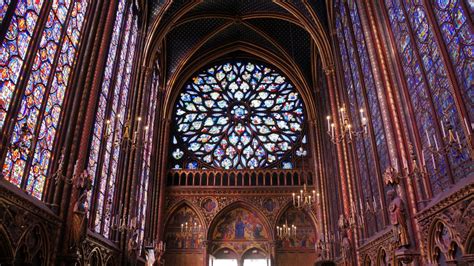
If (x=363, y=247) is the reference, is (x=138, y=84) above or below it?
above

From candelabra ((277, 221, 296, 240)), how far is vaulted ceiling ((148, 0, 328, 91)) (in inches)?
377

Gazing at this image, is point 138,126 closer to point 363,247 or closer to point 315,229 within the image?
point 363,247

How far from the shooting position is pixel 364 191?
1530cm

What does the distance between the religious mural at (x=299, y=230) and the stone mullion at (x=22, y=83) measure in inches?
670

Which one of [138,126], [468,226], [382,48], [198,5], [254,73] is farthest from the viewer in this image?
[254,73]

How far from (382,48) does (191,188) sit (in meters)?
15.1

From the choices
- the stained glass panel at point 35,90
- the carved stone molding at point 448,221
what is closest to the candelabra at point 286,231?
the carved stone molding at point 448,221

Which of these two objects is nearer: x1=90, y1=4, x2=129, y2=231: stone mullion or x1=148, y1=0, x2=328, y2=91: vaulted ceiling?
x1=90, y1=4, x2=129, y2=231: stone mullion

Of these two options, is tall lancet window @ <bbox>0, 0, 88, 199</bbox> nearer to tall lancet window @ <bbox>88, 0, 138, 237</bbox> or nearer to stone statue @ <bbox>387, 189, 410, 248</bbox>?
tall lancet window @ <bbox>88, 0, 138, 237</bbox>

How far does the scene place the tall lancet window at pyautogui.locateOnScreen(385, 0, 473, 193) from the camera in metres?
8.72

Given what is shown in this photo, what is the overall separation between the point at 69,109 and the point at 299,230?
16.3m

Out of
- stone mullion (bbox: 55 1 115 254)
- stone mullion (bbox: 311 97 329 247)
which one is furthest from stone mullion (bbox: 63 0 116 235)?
stone mullion (bbox: 311 97 329 247)

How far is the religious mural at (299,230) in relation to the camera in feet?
76.0

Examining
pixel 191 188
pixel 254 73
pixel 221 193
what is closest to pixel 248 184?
pixel 221 193
